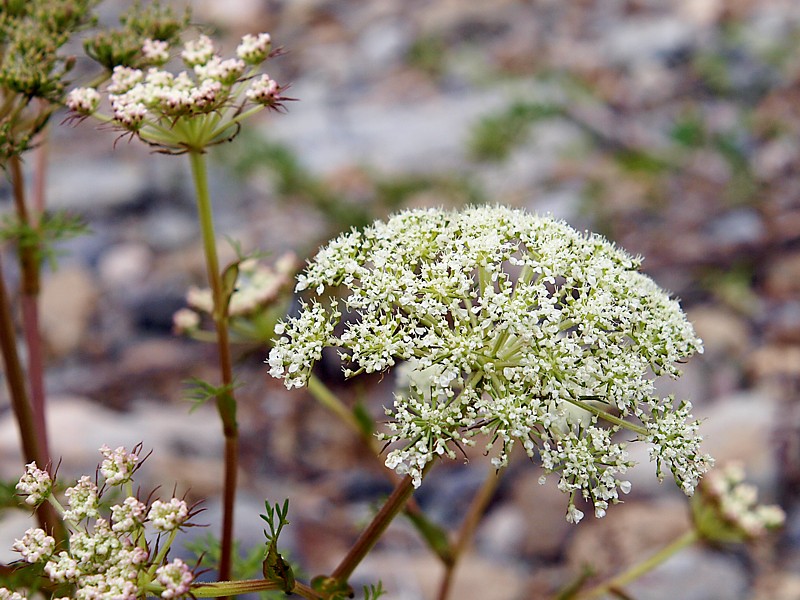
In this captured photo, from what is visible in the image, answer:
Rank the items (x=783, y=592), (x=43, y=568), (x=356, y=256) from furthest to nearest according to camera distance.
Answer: (x=783, y=592), (x=356, y=256), (x=43, y=568)

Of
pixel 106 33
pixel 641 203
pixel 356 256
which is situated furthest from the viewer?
pixel 641 203

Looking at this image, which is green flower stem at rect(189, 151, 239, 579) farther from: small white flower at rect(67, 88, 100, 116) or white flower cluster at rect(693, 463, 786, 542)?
white flower cluster at rect(693, 463, 786, 542)

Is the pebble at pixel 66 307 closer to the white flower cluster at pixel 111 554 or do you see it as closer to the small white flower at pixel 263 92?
the small white flower at pixel 263 92

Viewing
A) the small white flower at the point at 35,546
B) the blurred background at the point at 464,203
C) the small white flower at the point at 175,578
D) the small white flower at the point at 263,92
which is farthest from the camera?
the blurred background at the point at 464,203

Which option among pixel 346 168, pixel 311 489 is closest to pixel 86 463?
pixel 311 489

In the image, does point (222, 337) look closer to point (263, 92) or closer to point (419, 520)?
point (263, 92)

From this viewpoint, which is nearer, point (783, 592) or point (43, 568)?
point (43, 568)

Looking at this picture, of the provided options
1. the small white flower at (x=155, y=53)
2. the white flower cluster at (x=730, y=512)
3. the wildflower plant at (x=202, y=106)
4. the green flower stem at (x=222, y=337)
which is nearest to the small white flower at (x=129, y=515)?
the wildflower plant at (x=202, y=106)

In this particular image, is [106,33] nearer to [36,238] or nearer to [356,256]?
[36,238]
